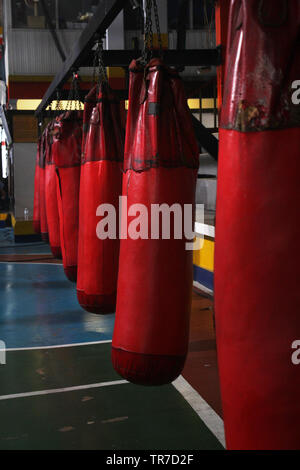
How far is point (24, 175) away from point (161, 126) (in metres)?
10.5

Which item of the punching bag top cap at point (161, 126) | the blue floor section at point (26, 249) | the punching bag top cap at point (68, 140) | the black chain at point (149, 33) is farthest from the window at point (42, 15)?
the punching bag top cap at point (161, 126)

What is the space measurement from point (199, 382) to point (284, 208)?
3.06 meters

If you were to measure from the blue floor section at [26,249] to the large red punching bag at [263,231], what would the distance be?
9788mm

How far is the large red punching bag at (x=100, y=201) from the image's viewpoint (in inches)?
116

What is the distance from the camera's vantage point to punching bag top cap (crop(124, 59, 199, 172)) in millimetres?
2041

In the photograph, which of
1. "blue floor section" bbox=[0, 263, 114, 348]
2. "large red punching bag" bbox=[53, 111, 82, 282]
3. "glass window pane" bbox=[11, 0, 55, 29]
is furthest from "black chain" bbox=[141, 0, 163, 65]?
"glass window pane" bbox=[11, 0, 55, 29]

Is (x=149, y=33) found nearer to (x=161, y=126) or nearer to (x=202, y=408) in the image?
(x=161, y=126)

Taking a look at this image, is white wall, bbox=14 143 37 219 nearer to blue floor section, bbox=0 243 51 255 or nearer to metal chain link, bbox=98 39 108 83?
blue floor section, bbox=0 243 51 255

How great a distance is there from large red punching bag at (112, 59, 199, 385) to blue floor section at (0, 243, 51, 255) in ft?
29.1

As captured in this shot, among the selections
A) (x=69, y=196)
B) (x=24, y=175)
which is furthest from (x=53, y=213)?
(x=24, y=175)

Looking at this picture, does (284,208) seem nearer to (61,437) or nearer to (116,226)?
(116,226)

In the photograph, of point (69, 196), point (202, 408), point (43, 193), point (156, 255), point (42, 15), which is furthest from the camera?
point (42, 15)

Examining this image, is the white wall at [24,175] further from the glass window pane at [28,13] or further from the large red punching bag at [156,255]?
the large red punching bag at [156,255]

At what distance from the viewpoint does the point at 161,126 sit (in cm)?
205
